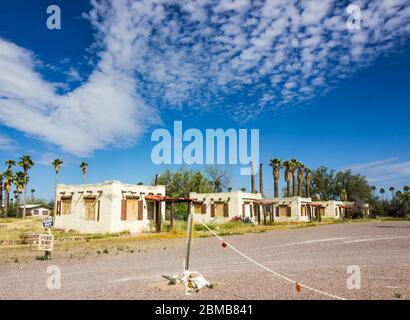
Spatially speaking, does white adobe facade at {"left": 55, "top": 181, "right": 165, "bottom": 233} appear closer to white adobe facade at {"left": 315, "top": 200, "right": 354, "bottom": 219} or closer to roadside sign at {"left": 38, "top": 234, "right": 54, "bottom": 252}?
roadside sign at {"left": 38, "top": 234, "right": 54, "bottom": 252}

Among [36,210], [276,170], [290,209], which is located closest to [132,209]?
[290,209]

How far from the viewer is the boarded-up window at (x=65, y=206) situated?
1020 inches

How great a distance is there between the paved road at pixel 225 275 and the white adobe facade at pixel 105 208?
416 inches

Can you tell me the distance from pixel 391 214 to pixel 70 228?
2206 inches

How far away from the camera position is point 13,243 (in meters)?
18.3

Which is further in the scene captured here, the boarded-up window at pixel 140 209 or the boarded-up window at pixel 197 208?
the boarded-up window at pixel 197 208

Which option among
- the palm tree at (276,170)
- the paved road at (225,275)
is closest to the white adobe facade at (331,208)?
the palm tree at (276,170)

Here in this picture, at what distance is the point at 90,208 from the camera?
982 inches

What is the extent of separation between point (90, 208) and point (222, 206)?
15.3 m

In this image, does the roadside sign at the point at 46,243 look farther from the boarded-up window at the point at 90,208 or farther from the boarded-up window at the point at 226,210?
the boarded-up window at the point at 226,210
